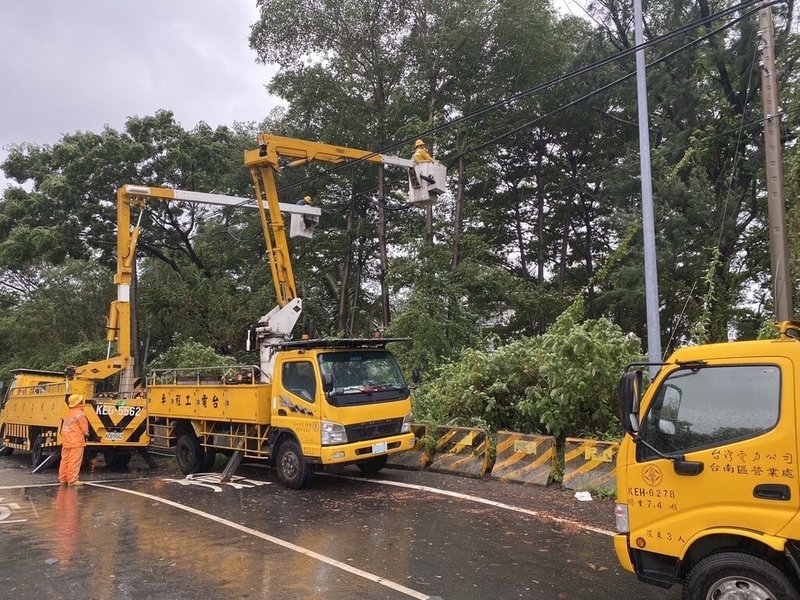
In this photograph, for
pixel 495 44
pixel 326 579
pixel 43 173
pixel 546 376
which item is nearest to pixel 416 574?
pixel 326 579

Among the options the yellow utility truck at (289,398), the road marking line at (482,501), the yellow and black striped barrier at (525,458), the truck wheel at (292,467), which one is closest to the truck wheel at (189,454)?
the yellow utility truck at (289,398)

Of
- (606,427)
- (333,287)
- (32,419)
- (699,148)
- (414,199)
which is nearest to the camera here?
(606,427)

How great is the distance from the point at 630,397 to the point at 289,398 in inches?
265

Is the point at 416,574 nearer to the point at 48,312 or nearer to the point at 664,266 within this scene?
the point at 664,266

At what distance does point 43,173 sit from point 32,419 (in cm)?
1406

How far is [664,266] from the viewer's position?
1650cm

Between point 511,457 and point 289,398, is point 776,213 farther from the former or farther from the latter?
point 289,398

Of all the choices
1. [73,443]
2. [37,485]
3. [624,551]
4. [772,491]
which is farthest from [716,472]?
[37,485]

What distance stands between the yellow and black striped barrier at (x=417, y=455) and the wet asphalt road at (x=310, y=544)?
0.73m

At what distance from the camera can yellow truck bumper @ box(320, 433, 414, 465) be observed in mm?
9047

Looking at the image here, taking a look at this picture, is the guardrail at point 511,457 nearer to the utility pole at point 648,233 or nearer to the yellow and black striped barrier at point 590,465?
the yellow and black striped barrier at point 590,465

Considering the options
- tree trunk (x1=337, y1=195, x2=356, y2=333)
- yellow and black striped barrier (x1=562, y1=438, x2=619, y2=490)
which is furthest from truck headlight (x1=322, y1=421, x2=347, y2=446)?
tree trunk (x1=337, y1=195, x2=356, y2=333)

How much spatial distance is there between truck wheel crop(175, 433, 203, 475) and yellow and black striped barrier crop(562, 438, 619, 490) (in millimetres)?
7169

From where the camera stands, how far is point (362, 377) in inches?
394
